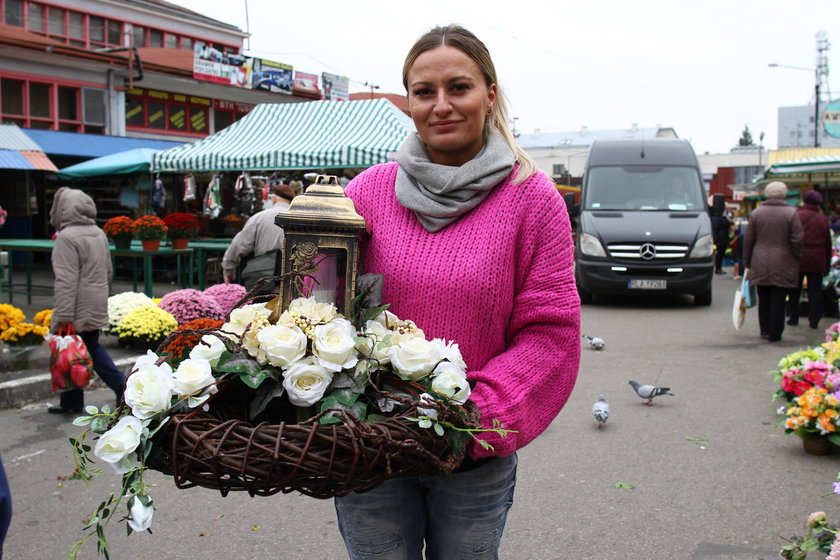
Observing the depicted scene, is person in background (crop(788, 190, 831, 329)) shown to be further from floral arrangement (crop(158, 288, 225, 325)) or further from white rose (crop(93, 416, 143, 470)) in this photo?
white rose (crop(93, 416, 143, 470))

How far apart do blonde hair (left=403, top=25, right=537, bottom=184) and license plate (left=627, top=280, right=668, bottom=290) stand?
1148 cm

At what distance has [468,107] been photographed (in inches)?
79.6

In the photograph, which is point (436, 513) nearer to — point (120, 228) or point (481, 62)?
point (481, 62)

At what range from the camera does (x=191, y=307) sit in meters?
9.15

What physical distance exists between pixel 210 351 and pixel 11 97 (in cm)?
2374

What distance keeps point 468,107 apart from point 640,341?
8755mm

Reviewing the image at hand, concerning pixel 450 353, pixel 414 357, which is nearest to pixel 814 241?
pixel 450 353

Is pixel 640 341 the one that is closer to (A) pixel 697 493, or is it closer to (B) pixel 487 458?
(A) pixel 697 493

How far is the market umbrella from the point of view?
53.7ft

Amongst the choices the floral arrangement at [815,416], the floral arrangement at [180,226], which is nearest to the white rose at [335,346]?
the floral arrangement at [815,416]

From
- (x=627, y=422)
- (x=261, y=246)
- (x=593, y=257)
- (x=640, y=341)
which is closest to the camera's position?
(x=627, y=422)

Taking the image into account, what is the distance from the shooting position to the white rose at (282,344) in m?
1.68

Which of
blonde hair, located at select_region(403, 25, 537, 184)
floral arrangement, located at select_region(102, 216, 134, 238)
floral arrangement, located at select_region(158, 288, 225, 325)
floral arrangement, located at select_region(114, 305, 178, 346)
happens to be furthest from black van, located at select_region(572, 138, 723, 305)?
blonde hair, located at select_region(403, 25, 537, 184)

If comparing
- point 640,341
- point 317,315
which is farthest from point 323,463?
point 640,341
